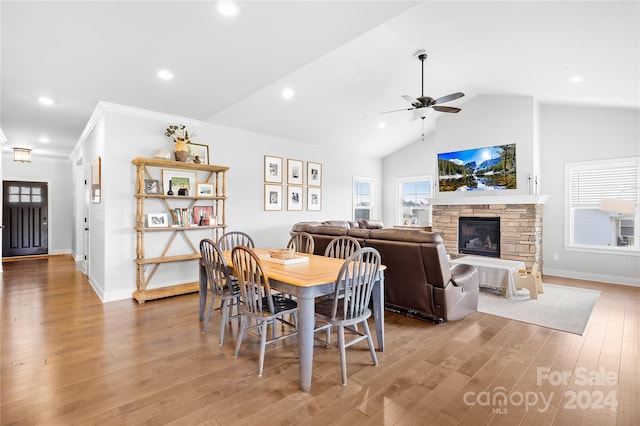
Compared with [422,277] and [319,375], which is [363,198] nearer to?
[422,277]

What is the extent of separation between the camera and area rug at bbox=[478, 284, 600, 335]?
11.6 ft

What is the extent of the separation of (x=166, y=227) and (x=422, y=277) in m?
3.50

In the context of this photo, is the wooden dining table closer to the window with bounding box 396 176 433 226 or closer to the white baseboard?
the white baseboard

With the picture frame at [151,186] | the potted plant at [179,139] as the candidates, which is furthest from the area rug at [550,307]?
the picture frame at [151,186]

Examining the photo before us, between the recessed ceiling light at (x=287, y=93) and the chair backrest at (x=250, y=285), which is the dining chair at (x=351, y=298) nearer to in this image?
the chair backrest at (x=250, y=285)

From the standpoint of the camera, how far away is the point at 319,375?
2.43 m

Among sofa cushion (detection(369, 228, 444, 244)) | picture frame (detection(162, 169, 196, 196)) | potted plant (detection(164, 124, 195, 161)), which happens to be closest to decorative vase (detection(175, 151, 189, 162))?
potted plant (detection(164, 124, 195, 161))

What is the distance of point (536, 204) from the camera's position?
5719 millimetres

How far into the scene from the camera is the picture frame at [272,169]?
257 inches

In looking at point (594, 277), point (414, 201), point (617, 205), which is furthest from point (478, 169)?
point (594, 277)

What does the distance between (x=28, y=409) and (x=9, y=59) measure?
10.2ft

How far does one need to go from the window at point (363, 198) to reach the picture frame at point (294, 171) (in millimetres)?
1888

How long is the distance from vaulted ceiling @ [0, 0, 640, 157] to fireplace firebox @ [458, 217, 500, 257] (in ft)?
8.03

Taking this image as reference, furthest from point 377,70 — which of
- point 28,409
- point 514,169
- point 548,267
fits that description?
point 28,409
